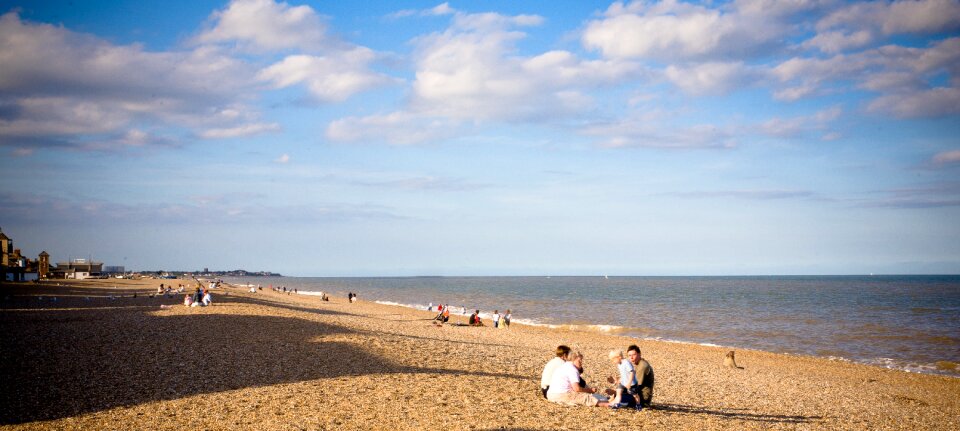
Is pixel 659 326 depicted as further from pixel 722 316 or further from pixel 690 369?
pixel 690 369

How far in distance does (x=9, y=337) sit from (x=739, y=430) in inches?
834

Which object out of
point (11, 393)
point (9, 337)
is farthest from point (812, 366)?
point (9, 337)

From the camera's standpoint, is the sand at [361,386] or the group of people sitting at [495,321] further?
the group of people sitting at [495,321]

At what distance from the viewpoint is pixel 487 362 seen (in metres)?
16.4

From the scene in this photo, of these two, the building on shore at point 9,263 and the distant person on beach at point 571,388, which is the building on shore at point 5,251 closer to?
the building on shore at point 9,263

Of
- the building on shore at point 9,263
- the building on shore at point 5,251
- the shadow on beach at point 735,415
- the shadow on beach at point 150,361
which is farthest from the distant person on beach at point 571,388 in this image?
the building on shore at point 5,251

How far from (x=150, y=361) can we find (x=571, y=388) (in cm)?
1034

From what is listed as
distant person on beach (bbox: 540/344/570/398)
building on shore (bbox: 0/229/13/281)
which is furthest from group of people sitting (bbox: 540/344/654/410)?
building on shore (bbox: 0/229/13/281)

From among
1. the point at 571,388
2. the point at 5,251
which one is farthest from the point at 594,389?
the point at 5,251

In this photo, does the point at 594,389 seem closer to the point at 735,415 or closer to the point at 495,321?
the point at 735,415

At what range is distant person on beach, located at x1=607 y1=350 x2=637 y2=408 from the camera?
35.9 ft

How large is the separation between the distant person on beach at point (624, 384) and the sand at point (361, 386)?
0.24 meters

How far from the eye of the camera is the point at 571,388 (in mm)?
11094

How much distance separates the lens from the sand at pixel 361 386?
31.7 feet
